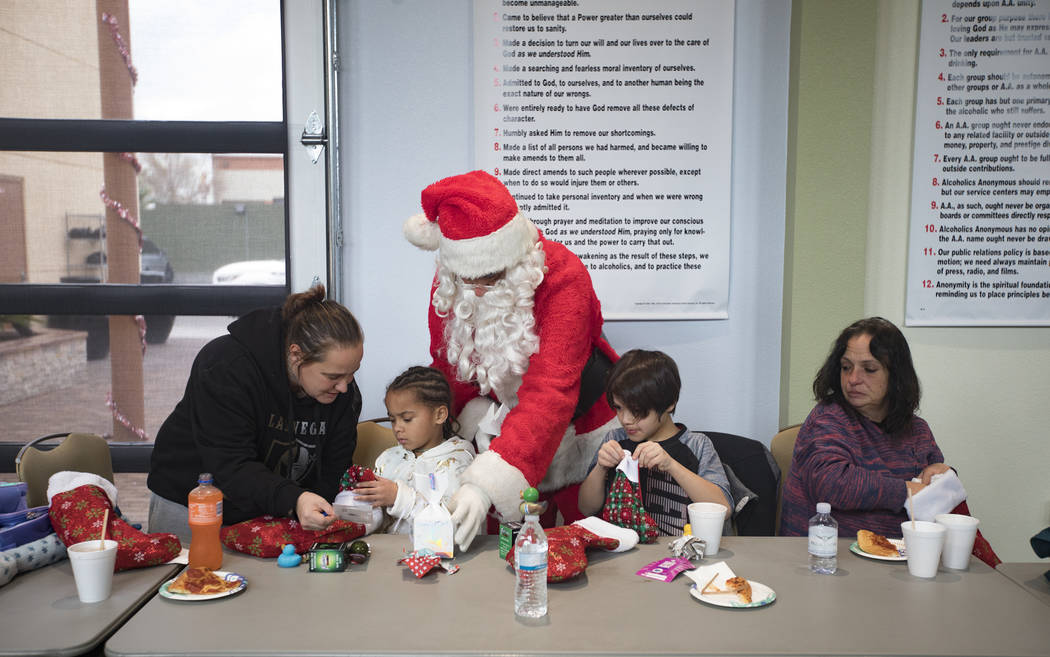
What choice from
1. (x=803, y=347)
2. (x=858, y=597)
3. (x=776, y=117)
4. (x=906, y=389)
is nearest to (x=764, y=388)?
(x=803, y=347)

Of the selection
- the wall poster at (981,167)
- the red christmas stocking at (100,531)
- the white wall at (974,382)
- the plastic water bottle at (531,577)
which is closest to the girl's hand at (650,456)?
the plastic water bottle at (531,577)

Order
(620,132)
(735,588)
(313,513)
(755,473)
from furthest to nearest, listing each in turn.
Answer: (620,132)
(755,473)
(313,513)
(735,588)

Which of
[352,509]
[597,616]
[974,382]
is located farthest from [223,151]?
[974,382]

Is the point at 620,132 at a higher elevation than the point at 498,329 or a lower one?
higher

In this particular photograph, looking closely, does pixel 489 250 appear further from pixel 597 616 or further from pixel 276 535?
pixel 597 616

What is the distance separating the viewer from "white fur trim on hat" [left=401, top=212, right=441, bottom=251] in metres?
2.24

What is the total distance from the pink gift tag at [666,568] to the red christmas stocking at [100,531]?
3.71 ft

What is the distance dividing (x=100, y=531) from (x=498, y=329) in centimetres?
116

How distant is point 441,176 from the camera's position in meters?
2.99

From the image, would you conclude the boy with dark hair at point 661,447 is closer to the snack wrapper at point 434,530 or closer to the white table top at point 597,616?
the white table top at point 597,616

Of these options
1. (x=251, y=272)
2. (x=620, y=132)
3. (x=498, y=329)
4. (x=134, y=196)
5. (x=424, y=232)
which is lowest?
(x=498, y=329)

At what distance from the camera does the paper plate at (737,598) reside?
4.91ft

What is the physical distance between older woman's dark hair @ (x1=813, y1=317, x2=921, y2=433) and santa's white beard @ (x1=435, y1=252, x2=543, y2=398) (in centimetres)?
97

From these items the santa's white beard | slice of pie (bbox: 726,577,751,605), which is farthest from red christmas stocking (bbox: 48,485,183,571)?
slice of pie (bbox: 726,577,751,605)
